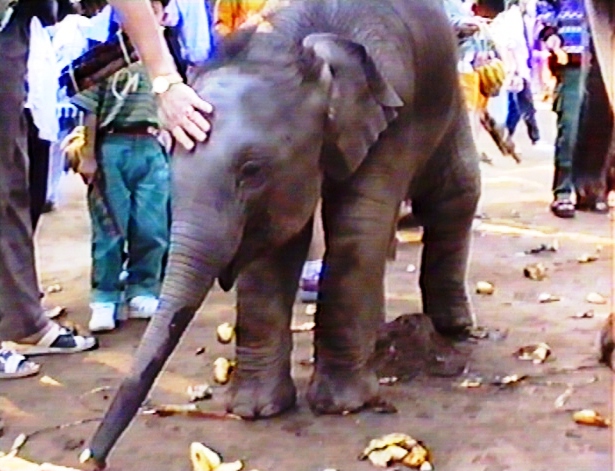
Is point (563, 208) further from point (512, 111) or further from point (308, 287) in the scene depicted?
point (512, 111)

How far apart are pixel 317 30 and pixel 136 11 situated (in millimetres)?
474

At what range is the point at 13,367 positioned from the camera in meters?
3.41

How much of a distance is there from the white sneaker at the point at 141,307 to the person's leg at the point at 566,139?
2.97 metres

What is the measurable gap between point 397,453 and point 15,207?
4.99ft

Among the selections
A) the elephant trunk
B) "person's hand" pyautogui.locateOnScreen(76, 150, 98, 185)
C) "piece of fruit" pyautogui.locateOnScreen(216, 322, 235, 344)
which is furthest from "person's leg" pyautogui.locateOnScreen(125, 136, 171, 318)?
the elephant trunk

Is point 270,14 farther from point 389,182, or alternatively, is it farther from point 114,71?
point 114,71

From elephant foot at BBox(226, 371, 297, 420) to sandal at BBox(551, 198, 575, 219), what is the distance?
3.70 metres

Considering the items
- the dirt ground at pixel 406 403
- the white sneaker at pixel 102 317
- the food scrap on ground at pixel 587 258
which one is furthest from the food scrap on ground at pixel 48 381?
the food scrap on ground at pixel 587 258

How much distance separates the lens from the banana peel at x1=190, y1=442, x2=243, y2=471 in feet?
8.32

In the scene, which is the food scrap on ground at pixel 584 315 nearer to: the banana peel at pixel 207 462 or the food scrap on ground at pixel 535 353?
the food scrap on ground at pixel 535 353

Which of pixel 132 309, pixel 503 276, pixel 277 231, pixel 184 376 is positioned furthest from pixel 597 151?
pixel 277 231

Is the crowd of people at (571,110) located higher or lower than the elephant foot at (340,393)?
lower

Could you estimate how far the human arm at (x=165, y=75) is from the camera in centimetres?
254

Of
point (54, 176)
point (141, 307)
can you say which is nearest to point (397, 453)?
point (141, 307)
